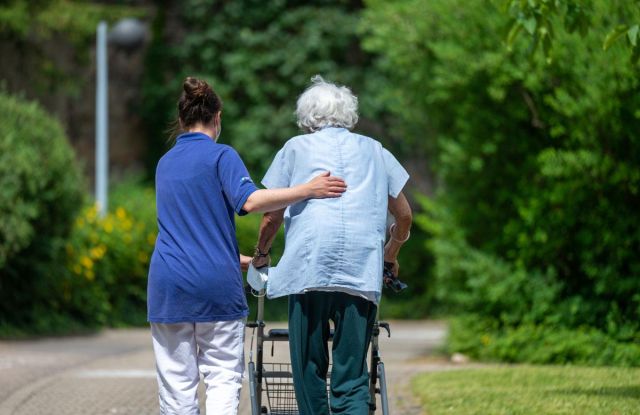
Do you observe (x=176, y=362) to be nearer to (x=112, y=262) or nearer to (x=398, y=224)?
(x=398, y=224)

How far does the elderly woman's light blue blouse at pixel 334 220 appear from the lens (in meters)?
4.82

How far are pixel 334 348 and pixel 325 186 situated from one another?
2.25ft

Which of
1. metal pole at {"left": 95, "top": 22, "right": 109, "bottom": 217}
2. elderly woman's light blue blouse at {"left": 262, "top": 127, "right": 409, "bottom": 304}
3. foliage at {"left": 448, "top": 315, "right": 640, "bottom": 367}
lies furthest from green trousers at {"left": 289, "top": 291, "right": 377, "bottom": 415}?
metal pole at {"left": 95, "top": 22, "right": 109, "bottom": 217}

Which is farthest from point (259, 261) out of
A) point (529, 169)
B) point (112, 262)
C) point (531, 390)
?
point (112, 262)

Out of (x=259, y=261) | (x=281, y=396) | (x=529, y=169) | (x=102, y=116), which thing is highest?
(x=102, y=116)

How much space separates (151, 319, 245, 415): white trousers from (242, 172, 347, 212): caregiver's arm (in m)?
0.52

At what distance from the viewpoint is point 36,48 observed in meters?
20.7

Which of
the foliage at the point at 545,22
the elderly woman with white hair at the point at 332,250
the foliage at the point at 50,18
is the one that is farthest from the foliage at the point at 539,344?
the foliage at the point at 50,18

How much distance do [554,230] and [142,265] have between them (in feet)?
25.4

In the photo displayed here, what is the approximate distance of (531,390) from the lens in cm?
833

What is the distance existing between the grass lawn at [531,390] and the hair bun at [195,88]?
3.11 meters

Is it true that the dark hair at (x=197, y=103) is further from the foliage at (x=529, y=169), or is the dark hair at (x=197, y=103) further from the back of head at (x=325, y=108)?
the foliage at (x=529, y=169)

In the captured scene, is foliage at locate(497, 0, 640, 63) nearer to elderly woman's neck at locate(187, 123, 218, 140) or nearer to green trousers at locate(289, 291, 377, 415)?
elderly woman's neck at locate(187, 123, 218, 140)

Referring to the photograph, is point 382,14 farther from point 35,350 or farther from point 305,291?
point 305,291
